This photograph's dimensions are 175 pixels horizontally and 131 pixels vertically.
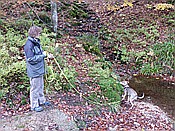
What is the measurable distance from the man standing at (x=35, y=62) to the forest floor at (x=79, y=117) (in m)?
0.31

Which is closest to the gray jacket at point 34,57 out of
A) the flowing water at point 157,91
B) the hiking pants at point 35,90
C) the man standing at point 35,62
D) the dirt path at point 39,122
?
the man standing at point 35,62

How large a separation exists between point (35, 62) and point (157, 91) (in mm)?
4353

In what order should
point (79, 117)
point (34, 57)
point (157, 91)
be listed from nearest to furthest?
1. point (34, 57)
2. point (79, 117)
3. point (157, 91)

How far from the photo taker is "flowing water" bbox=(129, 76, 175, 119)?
6.91 meters

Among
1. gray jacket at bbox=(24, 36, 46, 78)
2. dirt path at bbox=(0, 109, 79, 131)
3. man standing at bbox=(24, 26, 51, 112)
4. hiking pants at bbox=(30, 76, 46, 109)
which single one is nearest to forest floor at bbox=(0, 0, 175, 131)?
dirt path at bbox=(0, 109, 79, 131)

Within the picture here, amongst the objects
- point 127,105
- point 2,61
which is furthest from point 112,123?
point 2,61

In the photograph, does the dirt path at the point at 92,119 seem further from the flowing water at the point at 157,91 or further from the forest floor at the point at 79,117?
the flowing water at the point at 157,91

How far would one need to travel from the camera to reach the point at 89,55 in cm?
898

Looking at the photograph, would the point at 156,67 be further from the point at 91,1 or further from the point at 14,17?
the point at 91,1

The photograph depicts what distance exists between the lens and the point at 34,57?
4941 millimetres

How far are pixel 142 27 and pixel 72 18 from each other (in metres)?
3.33

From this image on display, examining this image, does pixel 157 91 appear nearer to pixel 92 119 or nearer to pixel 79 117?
pixel 92 119

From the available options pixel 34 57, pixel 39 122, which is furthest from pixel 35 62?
pixel 39 122

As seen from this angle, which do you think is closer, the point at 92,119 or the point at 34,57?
the point at 34,57
